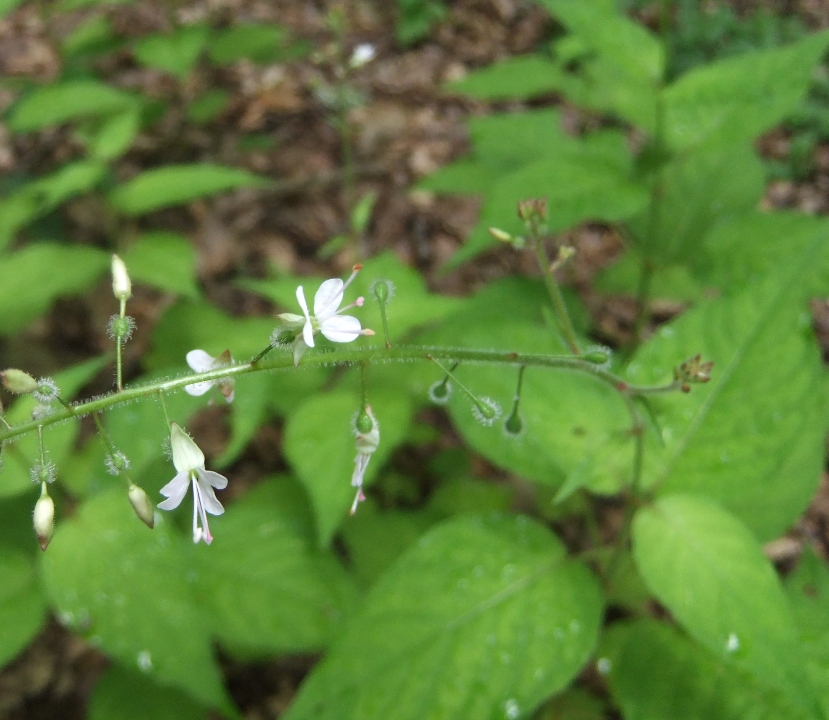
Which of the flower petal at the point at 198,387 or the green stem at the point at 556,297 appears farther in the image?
the green stem at the point at 556,297

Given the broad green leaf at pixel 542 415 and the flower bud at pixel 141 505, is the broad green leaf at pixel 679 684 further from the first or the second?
the flower bud at pixel 141 505

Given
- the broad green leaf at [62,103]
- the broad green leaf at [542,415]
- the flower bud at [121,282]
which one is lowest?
the broad green leaf at [62,103]

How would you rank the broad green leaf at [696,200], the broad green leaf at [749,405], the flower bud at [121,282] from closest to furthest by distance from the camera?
the flower bud at [121,282] < the broad green leaf at [749,405] < the broad green leaf at [696,200]

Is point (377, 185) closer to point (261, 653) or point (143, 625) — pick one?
point (261, 653)

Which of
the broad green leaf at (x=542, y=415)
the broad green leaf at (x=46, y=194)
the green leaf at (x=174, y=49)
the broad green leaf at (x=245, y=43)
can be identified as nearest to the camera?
the broad green leaf at (x=542, y=415)

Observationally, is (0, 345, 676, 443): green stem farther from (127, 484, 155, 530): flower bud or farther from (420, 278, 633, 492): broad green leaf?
(420, 278, 633, 492): broad green leaf

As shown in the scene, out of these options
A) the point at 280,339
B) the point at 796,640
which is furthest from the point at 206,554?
the point at 796,640

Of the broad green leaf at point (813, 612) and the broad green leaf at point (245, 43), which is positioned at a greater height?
the broad green leaf at point (245, 43)

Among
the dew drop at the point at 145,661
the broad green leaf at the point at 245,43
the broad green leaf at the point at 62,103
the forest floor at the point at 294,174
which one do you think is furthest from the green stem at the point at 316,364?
the broad green leaf at the point at 245,43
